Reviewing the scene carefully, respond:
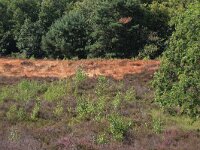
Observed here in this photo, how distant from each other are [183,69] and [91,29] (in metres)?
26.5

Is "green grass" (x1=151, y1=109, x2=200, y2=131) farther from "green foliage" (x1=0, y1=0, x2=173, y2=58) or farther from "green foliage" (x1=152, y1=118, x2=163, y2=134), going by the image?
"green foliage" (x1=0, y1=0, x2=173, y2=58)

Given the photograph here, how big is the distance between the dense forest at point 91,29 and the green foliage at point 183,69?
21.7m

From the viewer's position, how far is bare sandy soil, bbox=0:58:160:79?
32531 millimetres

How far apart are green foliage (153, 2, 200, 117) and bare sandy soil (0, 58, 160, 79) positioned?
12477mm

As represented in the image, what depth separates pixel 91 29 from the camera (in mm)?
44312

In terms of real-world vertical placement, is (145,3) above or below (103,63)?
above

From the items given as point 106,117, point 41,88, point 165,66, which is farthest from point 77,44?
point 165,66

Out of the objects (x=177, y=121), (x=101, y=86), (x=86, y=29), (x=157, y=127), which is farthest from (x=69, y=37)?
(x=157, y=127)

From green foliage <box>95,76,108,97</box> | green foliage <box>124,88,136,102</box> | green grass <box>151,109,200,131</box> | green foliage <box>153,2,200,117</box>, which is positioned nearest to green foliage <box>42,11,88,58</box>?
green foliage <box>95,76,108,97</box>

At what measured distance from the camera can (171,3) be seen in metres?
46.0

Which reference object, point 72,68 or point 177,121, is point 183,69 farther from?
point 72,68

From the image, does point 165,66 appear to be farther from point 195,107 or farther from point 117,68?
point 117,68

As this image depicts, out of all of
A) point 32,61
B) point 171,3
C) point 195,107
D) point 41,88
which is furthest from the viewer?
point 171,3

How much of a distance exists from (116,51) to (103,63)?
8.97 m
